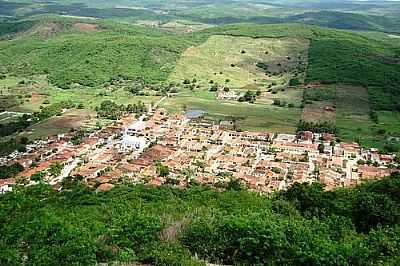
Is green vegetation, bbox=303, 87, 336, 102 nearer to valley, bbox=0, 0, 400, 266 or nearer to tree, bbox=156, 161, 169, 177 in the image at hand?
valley, bbox=0, 0, 400, 266

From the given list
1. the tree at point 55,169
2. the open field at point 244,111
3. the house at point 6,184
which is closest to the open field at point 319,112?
the open field at point 244,111

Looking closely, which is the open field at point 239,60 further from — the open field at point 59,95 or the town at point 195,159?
the town at point 195,159

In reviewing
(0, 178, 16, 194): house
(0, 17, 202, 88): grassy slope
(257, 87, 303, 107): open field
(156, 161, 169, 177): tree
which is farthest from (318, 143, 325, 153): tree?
(0, 17, 202, 88): grassy slope

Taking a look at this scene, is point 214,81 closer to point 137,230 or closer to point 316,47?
point 316,47

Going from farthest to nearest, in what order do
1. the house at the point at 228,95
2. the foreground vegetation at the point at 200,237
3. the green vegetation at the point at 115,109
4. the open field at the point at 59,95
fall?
the house at the point at 228,95 → the open field at the point at 59,95 → the green vegetation at the point at 115,109 → the foreground vegetation at the point at 200,237

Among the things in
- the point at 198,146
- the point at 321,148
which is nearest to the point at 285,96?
the point at 321,148

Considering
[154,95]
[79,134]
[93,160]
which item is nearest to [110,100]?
[154,95]
